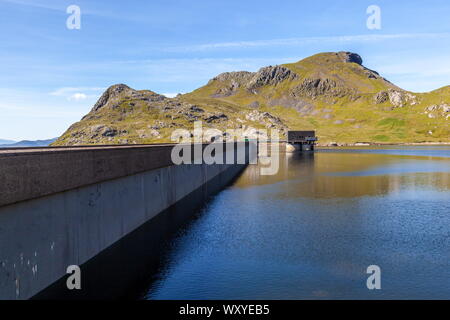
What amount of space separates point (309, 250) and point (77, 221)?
1106 centimetres

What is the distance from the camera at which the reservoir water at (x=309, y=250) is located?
1384 cm

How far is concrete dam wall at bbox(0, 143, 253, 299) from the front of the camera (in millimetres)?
10359

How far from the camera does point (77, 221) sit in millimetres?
13969

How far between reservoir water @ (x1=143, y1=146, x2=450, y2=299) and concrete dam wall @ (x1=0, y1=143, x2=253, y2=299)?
6.37ft

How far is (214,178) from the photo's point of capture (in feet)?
180

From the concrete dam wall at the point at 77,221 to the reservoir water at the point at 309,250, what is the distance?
1.94 meters

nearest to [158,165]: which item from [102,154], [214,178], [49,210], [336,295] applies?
[102,154]

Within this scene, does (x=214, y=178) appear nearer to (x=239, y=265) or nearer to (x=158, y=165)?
(x=158, y=165)
